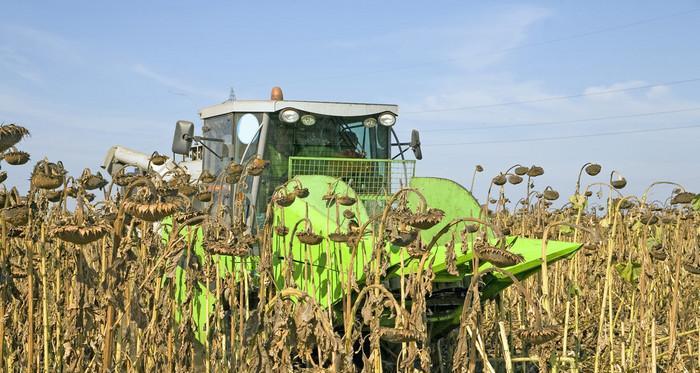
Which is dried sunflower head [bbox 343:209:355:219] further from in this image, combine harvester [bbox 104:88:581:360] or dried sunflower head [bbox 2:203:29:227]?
dried sunflower head [bbox 2:203:29:227]

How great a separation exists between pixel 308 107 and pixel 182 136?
99 cm

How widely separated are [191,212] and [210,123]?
353 centimetres

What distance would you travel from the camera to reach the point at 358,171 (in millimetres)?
6223

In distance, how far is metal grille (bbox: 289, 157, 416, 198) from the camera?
6160 millimetres

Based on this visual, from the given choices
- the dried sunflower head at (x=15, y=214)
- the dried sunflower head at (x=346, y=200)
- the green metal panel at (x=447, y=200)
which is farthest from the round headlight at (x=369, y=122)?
the dried sunflower head at (x=15, y=214)

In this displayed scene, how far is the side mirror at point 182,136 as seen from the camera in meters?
6.20

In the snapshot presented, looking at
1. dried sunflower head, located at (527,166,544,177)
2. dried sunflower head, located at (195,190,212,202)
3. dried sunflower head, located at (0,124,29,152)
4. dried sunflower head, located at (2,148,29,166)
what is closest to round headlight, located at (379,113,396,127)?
dried sunflower head, located at (527,166,544,177)

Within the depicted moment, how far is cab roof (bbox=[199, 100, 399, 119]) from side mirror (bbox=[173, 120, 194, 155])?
1.53 ft

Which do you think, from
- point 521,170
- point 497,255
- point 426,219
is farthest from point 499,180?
point 497,255

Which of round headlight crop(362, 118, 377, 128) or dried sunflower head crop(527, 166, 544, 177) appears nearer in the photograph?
dried sunflower head crop(527, 166, 544, 177)

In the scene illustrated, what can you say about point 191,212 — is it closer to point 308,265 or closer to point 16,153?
point 16,153

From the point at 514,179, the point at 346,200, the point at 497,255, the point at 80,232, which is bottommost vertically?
the point at 497,255

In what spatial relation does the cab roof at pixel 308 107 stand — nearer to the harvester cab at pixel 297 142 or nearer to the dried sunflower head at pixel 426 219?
the harvester cab at pixel 297 142

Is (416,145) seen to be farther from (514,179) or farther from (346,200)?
(346,200)
